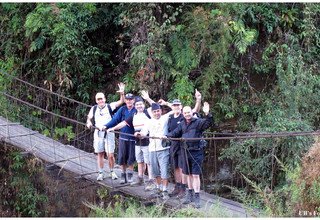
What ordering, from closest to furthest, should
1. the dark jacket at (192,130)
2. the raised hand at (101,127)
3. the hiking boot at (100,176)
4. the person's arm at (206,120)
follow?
the person's arm at (206,120)
the dark jacket at (192,130)
the raised hand at (101,127)
the hiking boot at (100,176)

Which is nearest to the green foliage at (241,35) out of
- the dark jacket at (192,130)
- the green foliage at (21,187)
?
the dark jacket at (192,130)

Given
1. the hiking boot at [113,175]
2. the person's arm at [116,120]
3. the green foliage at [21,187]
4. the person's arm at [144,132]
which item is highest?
the person's arm at [116,120]

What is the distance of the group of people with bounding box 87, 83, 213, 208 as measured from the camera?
5.53 m

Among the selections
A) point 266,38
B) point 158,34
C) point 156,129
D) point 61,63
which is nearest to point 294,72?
point 266,38

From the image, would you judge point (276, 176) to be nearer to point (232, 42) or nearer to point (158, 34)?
point (232, 42)

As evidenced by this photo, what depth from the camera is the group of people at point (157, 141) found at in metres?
5.53

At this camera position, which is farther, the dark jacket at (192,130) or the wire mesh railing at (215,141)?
the wire mesh railing at (215,141)

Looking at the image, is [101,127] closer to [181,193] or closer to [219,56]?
[181,193]

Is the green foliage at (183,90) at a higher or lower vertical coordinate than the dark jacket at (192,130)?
higher

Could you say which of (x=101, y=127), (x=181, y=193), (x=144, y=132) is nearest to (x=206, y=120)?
(x=144, y=132)

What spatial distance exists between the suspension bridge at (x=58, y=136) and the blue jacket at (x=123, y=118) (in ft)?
1.61

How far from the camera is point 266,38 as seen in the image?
343 inches

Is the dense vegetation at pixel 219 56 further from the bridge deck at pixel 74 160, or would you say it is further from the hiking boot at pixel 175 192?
the hiking boot at pixel 175 192

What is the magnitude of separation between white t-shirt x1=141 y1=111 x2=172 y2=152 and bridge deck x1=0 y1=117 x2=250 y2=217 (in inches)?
23.4
